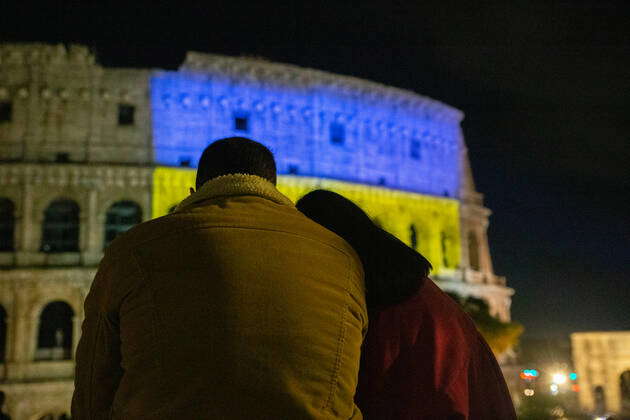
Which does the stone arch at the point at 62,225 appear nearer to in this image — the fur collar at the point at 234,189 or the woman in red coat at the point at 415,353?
the fur collar at the point at 234,189

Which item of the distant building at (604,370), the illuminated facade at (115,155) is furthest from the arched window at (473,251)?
the distant building at (604,370)

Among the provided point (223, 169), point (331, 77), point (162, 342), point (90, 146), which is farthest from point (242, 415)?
point (331, 77)

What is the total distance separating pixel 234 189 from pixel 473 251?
31807 millimetres

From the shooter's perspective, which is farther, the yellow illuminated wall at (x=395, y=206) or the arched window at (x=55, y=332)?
the yellow illuminated wall at (x=395, y=206)

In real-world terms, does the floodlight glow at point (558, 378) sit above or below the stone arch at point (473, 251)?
below

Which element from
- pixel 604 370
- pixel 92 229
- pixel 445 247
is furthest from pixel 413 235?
pixel 604 370

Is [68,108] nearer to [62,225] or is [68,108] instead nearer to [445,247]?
[62,225]

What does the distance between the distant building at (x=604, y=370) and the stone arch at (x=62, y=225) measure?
27.9 m

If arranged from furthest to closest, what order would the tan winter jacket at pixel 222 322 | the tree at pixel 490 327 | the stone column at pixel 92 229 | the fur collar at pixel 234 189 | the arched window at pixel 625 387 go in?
the arched window at pixel 625 387
the stone column at pixel 92 229
the tree at pixel 490 327
the fur collar at pixel 234 189
the tan winter jacket at pixel 222 322

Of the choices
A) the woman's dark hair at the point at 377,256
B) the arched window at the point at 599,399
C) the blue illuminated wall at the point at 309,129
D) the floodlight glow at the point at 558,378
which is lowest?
the arched window at the point at 599,399

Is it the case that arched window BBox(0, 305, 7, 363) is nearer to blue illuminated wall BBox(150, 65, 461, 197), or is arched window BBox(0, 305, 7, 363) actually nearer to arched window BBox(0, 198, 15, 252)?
arched window BBox(0, 198, 15, 252)

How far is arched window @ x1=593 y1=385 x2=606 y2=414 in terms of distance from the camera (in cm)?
3631

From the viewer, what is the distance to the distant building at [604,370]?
119 ft

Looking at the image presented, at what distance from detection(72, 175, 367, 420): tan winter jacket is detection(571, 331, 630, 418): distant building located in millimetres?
37973
